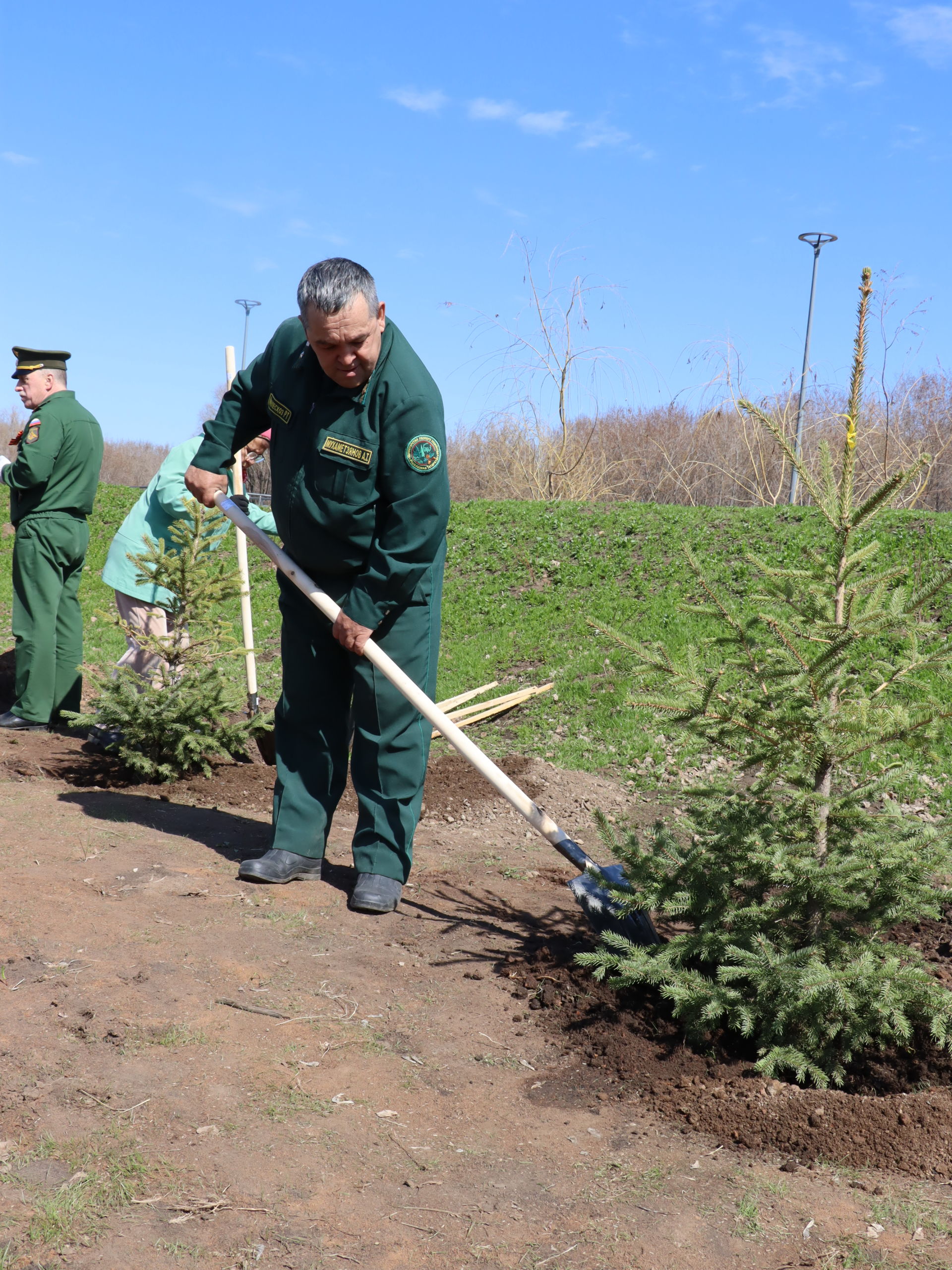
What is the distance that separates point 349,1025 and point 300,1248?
3.23ft

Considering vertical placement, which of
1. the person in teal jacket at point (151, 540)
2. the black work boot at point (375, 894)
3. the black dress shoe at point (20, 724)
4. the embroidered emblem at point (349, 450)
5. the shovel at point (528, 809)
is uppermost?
the embroidered emblem at point (349, 450)

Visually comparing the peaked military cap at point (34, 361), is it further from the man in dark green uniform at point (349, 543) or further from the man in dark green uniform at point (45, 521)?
the man in dark green uniform at point (349, 543)

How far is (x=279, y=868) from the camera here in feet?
13.5

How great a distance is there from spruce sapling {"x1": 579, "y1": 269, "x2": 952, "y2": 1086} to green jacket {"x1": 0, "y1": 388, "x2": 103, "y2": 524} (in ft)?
15.4

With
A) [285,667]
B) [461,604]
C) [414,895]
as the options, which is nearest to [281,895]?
[414,895]

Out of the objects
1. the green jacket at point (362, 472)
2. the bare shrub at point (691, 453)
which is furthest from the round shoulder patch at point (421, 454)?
the bare shrub at point (691, 453)

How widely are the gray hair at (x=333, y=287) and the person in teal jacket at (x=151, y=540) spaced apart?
2232 millimetres

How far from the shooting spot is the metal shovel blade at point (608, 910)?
3555mm

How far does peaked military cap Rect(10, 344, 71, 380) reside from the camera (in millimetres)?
6660

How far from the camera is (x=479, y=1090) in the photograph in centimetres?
293

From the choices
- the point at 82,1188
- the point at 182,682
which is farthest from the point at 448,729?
the point at 182,682

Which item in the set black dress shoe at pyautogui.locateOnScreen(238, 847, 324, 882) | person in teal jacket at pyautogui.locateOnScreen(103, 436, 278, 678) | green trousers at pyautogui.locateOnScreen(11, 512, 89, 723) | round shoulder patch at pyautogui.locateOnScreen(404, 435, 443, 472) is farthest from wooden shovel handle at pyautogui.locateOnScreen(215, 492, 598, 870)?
green trousers at pyautogui.locateOnScreen(11, 512, 89, 723)

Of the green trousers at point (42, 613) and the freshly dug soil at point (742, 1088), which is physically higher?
the green trousers at point (42, 613)

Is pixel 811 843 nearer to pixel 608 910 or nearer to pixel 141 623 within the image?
pixel 608 910
